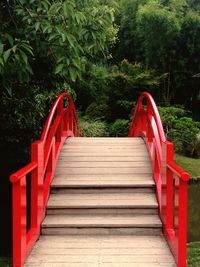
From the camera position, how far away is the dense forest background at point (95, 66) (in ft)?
12.5

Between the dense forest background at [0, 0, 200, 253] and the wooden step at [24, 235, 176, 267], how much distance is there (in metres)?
1.63

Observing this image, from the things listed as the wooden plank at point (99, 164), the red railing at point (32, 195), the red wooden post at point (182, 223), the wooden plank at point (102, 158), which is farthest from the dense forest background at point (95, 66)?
the red wooden post at point (182, 223)

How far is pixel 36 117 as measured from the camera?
26.4 feet

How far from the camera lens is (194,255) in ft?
19.5

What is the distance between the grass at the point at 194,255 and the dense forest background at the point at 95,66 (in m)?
2.94

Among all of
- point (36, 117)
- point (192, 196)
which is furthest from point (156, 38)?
point (36, 117)

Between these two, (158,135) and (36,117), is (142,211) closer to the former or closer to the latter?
(158,135)

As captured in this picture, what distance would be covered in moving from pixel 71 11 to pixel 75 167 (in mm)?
2675

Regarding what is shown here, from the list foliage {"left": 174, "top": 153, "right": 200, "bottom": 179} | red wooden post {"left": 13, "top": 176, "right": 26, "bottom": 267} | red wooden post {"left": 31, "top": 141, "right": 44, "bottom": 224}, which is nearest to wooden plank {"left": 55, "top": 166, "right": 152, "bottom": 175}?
red wooden post {"left": 31, "top": 141, "right": 44, "bottom": 224}

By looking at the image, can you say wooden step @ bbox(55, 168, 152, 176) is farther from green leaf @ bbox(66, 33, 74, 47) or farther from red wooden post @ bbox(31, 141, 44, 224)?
green leaf @ bbox(66, 33, 74, 47)

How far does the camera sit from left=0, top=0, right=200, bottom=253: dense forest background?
3816mm

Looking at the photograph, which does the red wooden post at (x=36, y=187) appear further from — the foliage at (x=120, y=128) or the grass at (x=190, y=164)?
the foliage at (x=120, y=128)

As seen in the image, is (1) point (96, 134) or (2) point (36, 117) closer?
(2) point (36, 117)

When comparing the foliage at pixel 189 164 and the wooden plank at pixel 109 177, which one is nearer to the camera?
the wooden plank at pixel 109 177
